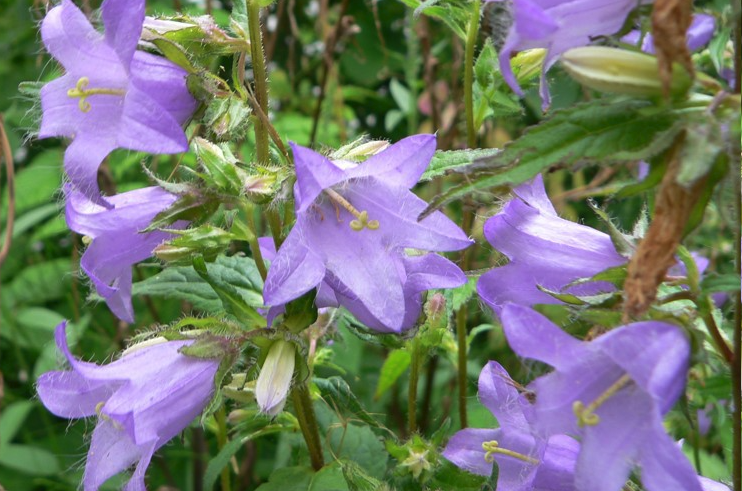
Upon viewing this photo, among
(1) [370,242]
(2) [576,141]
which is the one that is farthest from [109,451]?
(2) [576,141]

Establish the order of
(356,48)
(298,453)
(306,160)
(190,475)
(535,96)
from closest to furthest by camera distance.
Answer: (306,160)
(298,453)
(190,475)
(535,96)
(356,48)

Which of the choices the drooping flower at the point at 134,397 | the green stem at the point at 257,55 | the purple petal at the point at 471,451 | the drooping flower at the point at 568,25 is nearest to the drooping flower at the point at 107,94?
the green stem at the point at 257,55

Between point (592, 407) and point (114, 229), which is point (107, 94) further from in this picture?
point (592, 407)

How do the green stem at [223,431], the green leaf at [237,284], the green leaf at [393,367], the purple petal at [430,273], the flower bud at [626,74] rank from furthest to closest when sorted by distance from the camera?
the green leaf at [393,367] < the green stem at [223,431] < the green leaf at [237,284] < the purple petal at [430,273] < the flower bud at [626,74]

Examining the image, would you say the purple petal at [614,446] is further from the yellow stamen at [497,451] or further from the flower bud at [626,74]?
the flower bud at [626,74]

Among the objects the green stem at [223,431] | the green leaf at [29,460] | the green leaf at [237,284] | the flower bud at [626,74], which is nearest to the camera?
the flower bud at [626,74]

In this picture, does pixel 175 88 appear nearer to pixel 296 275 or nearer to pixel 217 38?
pixel 217 38

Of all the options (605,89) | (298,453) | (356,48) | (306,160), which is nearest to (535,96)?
(356,48)
